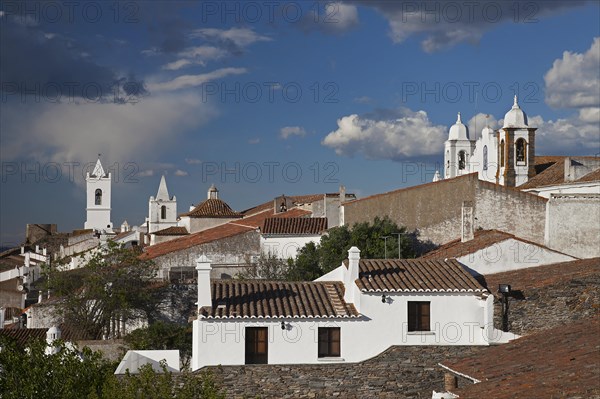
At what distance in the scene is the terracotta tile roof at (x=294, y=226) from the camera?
4584cm

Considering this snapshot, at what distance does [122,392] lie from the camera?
1611 cm

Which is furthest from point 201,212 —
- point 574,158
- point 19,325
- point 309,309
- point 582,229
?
point 309,309

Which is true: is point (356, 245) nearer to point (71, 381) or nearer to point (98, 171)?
point (71, 381)

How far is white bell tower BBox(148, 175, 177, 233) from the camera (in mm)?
86500

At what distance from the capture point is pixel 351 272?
82.1 ft

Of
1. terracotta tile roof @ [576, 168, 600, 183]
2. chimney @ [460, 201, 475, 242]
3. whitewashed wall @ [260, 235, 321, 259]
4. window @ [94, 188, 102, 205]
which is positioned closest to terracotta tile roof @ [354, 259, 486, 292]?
chimney @ [460, 201, 475, 242]

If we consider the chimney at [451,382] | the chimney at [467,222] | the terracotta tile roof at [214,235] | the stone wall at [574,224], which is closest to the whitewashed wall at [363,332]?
the chimney at [451,382]

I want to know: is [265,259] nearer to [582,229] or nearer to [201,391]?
[582,229]

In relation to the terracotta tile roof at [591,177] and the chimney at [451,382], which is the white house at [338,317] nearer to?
the chimney at [451,382]

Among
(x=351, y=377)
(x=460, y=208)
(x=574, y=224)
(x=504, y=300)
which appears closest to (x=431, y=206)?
(x=460, y=208)

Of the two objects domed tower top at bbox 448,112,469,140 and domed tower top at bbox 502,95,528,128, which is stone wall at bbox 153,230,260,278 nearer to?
domed tower top at bbox 502,95,528,128

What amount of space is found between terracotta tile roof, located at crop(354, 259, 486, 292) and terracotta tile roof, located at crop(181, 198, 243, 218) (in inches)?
1390

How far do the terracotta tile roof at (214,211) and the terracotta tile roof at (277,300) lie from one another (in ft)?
116

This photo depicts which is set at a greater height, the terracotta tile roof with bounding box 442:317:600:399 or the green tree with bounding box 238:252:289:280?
the green tree with bounding box 238:252:289:280
